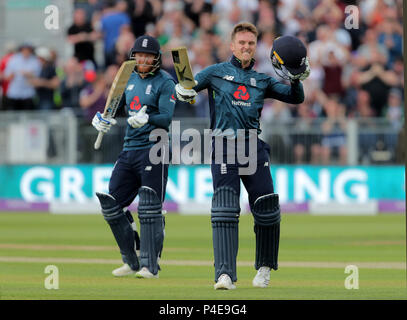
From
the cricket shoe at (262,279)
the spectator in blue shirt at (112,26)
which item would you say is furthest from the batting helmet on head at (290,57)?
the spectator in blue shirt at (112,26)

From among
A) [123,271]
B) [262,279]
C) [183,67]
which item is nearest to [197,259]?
[123,271]

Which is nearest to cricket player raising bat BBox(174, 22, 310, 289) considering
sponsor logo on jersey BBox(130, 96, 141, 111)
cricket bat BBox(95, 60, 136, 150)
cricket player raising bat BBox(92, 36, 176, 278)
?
cricket bat BBox(95, 60, 136, 150)

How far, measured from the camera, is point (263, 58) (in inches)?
910

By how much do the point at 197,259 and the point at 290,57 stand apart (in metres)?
4.79

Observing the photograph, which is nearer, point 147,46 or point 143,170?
point 147,46

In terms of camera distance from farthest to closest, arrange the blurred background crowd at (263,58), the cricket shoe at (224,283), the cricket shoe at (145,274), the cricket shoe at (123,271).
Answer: the blurred background crowd at (263,58) → the cricket shoe at (123,271) → the cricket shoe at (145,274) → the cricket shoe at (224,283)

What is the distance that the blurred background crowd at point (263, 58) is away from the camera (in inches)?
904

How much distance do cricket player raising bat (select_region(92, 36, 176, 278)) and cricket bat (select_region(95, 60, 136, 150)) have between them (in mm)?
250

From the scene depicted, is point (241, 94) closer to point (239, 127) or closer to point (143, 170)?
point (239, 127)

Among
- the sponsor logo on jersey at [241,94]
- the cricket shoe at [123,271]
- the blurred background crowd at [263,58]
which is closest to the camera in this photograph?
the sponsor logo on jersey at [241,94]

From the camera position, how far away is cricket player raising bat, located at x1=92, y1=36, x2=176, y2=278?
1162 centimetres

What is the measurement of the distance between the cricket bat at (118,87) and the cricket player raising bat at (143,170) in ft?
0.82

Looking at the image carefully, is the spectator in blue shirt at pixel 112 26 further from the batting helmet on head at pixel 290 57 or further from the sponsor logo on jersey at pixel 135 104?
the batting helmet on head at pixel 290 57
